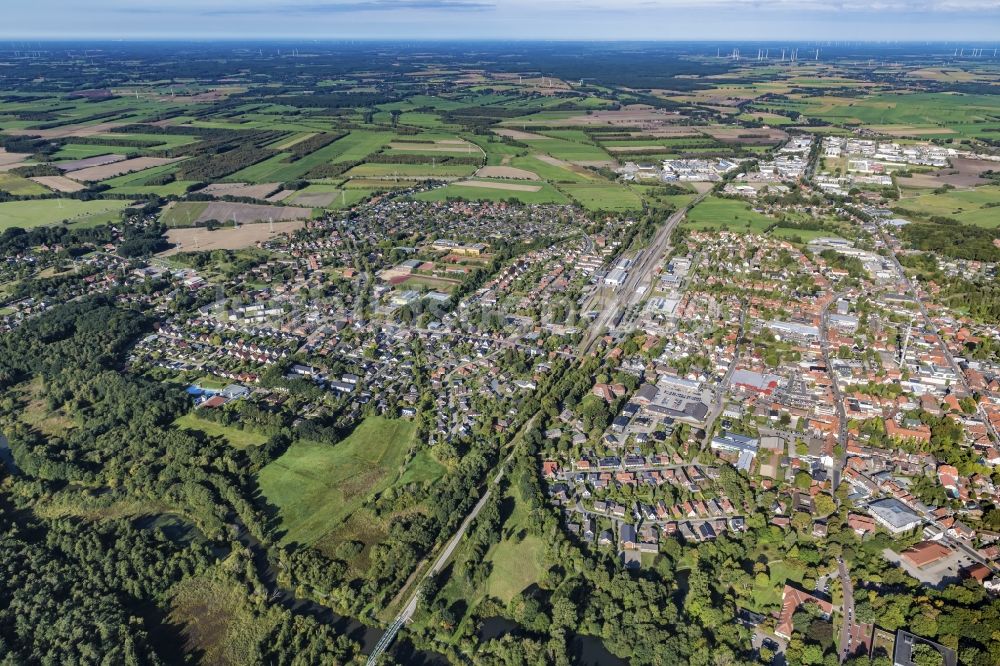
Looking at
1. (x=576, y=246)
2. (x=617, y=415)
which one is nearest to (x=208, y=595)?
(x=617, y=415)

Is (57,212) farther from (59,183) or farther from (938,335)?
(938,335)

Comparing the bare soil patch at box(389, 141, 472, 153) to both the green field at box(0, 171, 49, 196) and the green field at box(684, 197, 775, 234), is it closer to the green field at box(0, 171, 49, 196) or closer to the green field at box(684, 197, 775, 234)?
the green field at box(684, 197, 775, 234)

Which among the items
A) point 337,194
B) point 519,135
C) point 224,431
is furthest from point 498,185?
point 224,431

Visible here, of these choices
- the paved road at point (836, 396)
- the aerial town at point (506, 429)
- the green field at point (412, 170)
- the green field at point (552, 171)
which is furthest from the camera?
the green field at point (412, 170)

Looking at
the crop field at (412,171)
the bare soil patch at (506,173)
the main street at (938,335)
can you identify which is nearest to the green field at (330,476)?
the main street at (938,335)

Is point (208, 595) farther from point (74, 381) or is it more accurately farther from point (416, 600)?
point (74, 381)

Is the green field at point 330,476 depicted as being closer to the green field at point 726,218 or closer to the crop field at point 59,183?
the green field at point 726,218

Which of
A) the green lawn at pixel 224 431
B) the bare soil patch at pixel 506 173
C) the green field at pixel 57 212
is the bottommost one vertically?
the green lawn at pixel 224 431
